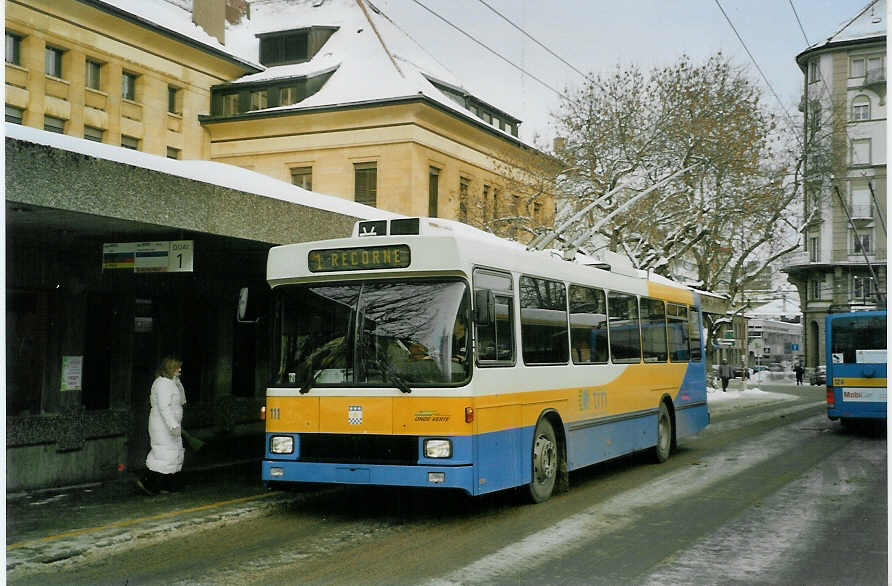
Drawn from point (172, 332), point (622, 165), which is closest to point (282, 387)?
point (172, 332)

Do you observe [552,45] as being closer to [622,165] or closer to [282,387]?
[282,387]

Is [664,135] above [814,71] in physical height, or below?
above

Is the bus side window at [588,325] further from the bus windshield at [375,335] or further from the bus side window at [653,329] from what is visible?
the bus windshield at [375,335]

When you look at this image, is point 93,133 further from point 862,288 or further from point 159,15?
point 862,288

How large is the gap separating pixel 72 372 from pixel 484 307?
6089 mm

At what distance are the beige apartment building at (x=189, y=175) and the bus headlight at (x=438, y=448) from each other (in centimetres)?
362

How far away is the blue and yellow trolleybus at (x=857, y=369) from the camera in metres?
A: 19.6

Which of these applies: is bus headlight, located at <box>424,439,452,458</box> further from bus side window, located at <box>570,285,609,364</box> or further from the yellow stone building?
the yellow stone building

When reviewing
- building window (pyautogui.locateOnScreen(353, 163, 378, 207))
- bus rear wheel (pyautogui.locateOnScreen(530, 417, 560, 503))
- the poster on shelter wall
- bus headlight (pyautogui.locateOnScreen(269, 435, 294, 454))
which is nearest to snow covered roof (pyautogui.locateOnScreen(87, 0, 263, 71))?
building window (pyautogui.locateOnScreen(353, 163, 378, 207))

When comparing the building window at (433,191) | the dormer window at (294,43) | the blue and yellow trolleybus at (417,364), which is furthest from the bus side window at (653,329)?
the building window at (433,191)

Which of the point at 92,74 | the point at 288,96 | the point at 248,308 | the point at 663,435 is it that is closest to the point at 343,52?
the point at 92,74

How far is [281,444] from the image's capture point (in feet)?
32.4

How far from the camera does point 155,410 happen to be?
37.2 feet

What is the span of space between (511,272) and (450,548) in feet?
10.5
